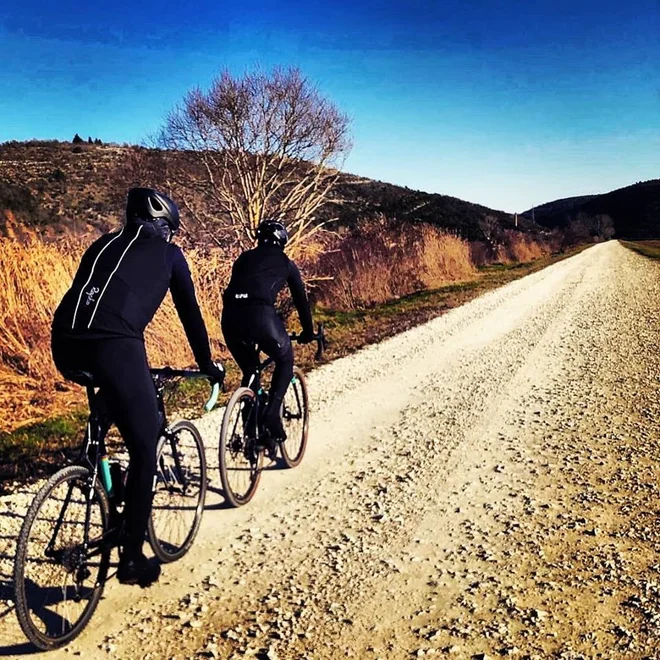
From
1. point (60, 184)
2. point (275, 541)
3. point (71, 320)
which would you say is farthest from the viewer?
point (60, 184)

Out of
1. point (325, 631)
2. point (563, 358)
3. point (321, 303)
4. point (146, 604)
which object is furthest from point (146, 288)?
point (321, 303)

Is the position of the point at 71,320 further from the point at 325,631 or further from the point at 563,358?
the point at 563,358

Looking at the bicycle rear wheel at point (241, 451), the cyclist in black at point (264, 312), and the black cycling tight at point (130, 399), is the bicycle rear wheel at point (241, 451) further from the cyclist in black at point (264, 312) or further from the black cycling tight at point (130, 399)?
the black cycling tight at point (130, 399)

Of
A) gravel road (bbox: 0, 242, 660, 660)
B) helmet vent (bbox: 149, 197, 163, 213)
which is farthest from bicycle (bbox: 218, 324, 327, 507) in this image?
helmet vent (bbox: 149, 197, 163, 213)

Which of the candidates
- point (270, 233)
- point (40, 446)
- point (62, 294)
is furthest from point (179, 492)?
point (62, 294)

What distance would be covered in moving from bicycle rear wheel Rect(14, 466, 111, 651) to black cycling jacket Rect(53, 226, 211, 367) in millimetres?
716

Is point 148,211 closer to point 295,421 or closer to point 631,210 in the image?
point 295,421

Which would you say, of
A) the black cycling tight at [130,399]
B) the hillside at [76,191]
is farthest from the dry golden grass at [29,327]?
the hillside at [76,191]

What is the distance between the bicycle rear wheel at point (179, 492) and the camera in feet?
11.8

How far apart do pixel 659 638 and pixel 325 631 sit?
1.64m

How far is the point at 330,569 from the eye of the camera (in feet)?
11.5

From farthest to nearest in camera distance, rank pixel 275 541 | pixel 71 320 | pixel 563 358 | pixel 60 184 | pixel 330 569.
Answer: pixel 60 184, pixel 563 358, pixel 275 541, pixel 330 569, pixel 71 320

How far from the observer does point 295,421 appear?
537cm

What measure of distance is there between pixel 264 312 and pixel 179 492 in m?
1.47
